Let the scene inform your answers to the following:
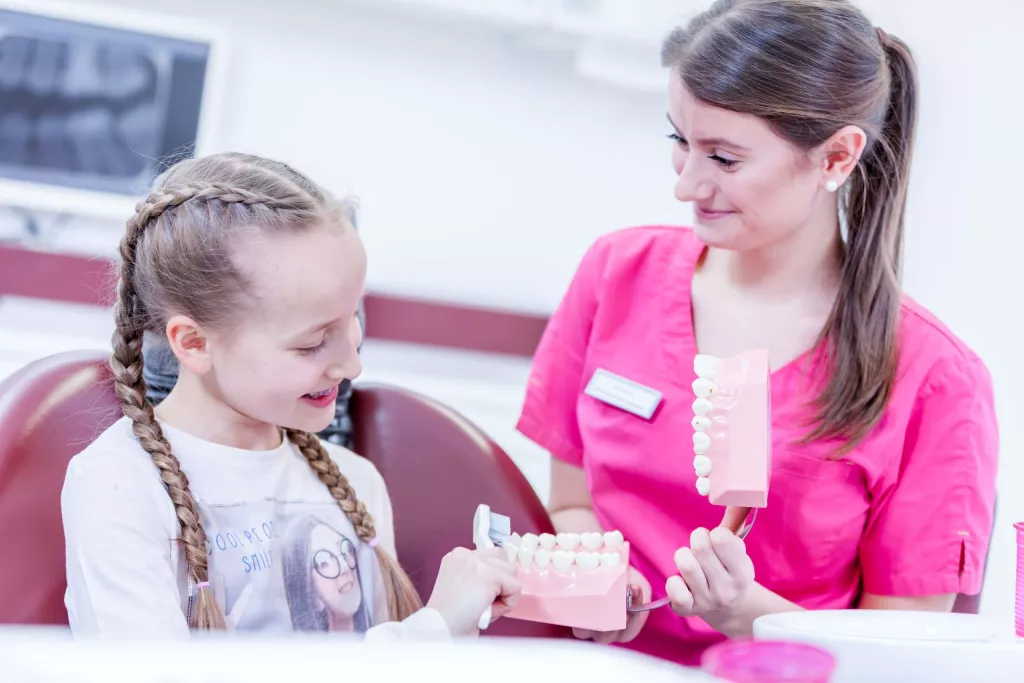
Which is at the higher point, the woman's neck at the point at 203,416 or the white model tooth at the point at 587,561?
the woman's neck at the point at 203,416

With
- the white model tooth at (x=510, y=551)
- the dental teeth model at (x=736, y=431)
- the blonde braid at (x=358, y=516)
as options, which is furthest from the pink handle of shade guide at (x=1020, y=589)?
the blonde braid at (x=358, y=516)

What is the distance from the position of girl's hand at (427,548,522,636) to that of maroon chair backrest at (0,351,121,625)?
0.40m

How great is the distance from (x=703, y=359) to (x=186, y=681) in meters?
0.73

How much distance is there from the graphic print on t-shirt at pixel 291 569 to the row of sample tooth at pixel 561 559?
22cm

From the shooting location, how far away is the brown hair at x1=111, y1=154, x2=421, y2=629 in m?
1.00

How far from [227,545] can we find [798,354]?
2.33 ft

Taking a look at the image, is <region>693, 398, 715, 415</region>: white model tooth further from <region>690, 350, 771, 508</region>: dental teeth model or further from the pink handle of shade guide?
the pink handle of shade guide

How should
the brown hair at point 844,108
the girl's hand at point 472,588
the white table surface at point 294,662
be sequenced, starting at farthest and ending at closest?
the brown hair at point 844,108
the girl's hand at point 472,588
the white table surface at point 294,662

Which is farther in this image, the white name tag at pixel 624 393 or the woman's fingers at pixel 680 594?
the white name tag at pixel 624 393

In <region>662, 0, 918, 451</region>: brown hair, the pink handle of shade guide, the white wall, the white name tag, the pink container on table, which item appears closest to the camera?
the pink container on table

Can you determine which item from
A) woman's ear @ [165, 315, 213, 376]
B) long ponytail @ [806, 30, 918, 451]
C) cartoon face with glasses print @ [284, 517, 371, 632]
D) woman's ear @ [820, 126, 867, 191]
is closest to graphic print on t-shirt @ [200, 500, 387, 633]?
cartoon face with glasses print @ [284, 517, 371, 632]

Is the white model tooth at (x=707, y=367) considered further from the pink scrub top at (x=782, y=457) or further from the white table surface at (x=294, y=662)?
the white table surface at (x=294, y=662)

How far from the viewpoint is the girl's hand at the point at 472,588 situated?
91 centimetres

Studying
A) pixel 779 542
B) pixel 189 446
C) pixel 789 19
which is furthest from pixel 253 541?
pixel 789 19
